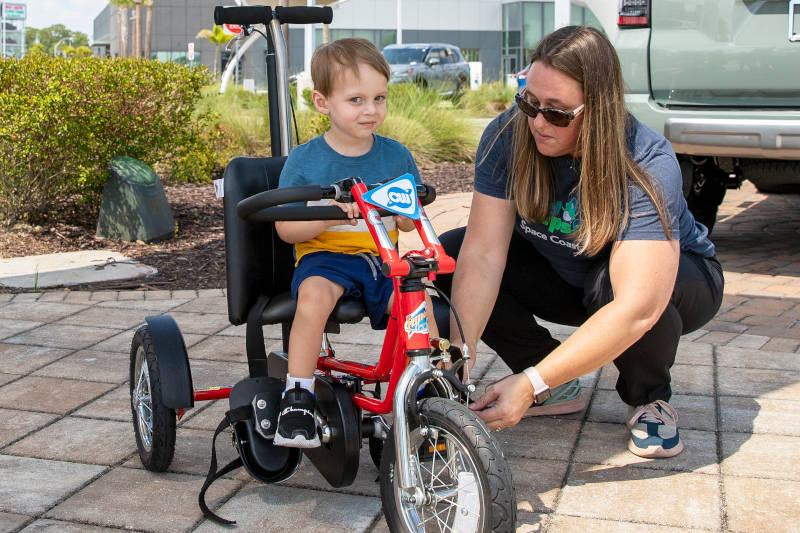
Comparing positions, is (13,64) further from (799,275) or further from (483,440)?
(483,440)

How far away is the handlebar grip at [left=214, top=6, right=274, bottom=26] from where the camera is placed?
3.54m

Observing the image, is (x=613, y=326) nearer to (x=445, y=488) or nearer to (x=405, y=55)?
(x=445, y=488)

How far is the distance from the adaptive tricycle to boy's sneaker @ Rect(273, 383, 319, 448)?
0.04 metres

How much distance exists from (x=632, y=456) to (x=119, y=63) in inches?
221

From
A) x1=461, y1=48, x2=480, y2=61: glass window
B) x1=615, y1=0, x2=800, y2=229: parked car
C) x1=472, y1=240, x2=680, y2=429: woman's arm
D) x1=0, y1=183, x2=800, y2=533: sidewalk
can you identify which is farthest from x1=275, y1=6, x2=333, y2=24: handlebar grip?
x1=461, y1=48, x2=480, y2=61: glass window

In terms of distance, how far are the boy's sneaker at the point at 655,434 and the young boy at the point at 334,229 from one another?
91 cm

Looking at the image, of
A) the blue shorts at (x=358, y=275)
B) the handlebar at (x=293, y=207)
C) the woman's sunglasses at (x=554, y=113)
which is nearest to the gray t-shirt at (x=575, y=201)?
the woman's sunglasses at (x=554, y=113)

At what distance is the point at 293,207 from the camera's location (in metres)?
2.45

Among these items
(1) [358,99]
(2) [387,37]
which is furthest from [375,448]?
(2) [387,37]

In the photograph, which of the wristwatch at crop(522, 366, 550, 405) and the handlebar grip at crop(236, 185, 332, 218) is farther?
the wristwatch at crop(522, 366, 550, 405)

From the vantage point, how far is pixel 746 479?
3016 mm

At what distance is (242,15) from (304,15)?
0.27 meters

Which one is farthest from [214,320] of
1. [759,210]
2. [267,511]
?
[759,210]

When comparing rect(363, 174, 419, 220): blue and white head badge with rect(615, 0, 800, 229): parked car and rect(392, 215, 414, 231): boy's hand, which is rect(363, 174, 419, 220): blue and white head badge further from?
rect(615, 0, 800, 229): parked car
